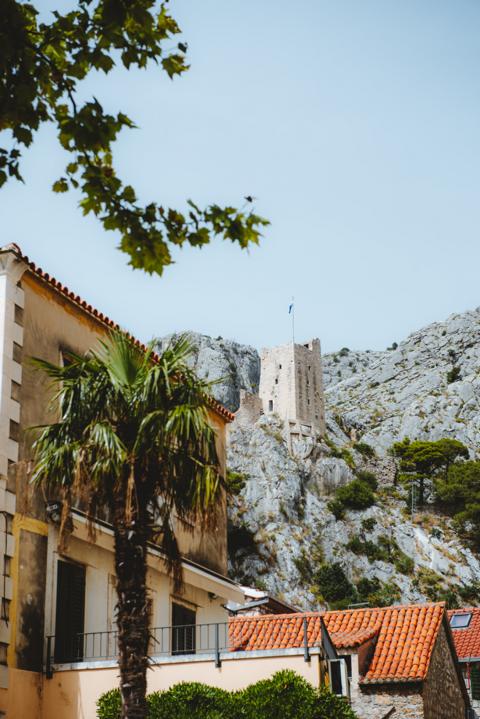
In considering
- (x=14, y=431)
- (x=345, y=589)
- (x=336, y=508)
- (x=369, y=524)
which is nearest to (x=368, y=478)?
(x=336, y=508)

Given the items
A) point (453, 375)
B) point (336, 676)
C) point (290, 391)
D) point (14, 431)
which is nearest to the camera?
point (14, 431)

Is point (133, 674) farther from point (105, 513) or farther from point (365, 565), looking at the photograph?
point (365, 565)

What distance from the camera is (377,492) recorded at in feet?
401

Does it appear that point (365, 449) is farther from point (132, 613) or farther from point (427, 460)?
point (132, 613)

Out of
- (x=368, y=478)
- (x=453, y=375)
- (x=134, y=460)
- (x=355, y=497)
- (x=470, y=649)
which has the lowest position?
(x=470, y=649)

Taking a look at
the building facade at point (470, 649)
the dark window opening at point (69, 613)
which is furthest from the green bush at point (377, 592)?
the dark window opening at point (69, 613)

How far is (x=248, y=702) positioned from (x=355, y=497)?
9631cm

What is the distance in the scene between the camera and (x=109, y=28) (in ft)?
26.4

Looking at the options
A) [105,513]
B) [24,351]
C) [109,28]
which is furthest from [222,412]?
[109,28]

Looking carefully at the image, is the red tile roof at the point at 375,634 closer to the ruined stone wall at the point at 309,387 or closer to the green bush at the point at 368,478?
the green bush at the point at 368,478

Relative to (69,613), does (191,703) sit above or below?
below

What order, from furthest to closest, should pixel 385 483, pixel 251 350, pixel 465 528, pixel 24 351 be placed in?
pixel 251 350, pixel 385 483, pixel 465 528, pixel 24 351

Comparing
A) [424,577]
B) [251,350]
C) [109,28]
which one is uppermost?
[251,350]

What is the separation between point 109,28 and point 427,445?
121830mm
